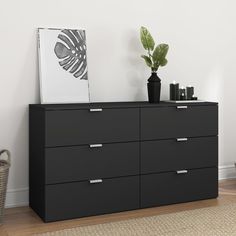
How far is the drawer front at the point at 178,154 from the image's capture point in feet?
11.1

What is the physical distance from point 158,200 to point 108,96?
96cm

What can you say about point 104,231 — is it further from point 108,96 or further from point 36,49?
point 36,49

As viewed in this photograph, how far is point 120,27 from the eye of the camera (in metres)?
3.73

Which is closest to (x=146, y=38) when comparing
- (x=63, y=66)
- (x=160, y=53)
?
(x=160, y=53)

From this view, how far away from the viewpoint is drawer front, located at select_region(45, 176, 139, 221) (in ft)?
10.1

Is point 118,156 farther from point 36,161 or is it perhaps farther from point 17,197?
point 17,197

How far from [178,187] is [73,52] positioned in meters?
1.36

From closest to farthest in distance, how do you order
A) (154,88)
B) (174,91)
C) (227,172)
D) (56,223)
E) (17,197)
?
(56,223) → (17,197) → (154,88) → (174,91) → (227,172)

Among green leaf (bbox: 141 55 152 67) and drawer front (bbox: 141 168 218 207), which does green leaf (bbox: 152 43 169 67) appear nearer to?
green leaf (bbox: 141 55 152 67)

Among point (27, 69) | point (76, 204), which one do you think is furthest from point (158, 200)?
point (27, 69)

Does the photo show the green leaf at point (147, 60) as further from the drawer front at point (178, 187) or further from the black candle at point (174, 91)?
the drawer front at point (178, 187)

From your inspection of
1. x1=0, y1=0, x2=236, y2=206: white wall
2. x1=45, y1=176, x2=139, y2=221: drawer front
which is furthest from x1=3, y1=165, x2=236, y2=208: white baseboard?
x1=45, y1=176, x2=139, y2=221: drawer front

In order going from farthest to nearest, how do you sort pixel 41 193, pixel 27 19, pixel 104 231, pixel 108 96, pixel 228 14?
pixel 228 14
pixel 108 96
pixel 27 19
pixel 41 193
pixel 104 231

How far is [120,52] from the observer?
375 centimetres
